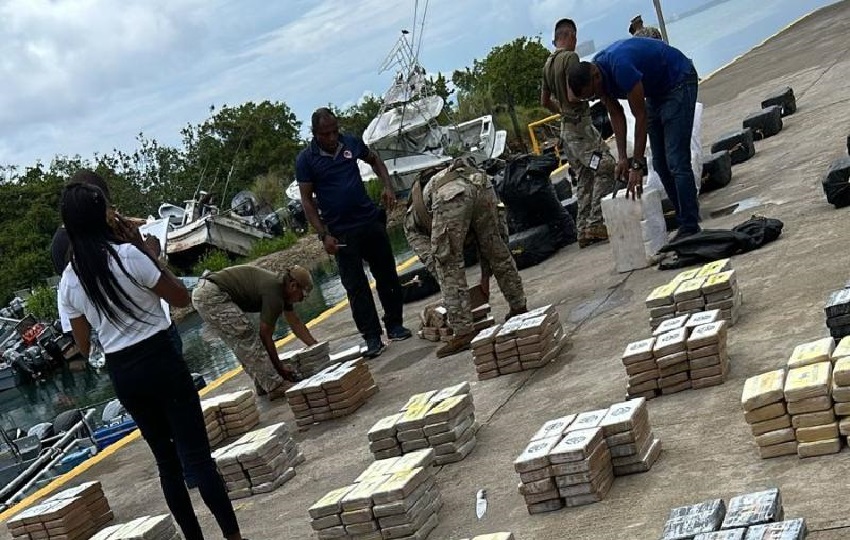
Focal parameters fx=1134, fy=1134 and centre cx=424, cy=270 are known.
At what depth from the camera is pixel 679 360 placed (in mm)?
6688

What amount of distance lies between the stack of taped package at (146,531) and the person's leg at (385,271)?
4.07 metres

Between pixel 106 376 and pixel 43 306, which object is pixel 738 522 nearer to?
pixel 106 376

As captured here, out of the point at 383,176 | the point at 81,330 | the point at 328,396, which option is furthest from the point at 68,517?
the point at 383,176

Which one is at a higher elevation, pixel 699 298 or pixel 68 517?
pixel 699 298

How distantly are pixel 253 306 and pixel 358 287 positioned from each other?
118cm

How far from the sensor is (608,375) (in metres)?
7.60

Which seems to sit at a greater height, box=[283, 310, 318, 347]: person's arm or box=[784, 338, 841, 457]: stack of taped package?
box=[283, 310, 318, 347]: person's arm

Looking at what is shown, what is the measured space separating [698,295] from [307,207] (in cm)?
424

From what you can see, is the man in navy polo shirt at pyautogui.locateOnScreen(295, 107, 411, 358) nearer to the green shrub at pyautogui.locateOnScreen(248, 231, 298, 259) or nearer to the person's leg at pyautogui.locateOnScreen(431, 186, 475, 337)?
the person's leg at pyautogui.locateOnScreen(431, 186, 475, 337)

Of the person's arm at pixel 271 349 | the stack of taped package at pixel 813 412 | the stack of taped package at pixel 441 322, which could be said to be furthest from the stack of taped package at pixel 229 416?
the stack of taped package at pixel 813 412

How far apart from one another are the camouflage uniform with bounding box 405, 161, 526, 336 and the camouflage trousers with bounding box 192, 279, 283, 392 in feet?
5.64

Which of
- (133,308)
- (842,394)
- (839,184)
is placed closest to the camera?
(842,394)

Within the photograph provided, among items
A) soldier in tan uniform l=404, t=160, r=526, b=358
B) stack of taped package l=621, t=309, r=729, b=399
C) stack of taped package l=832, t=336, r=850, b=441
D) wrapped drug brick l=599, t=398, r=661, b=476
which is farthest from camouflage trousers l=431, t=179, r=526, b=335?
stack of taped package l=832, t=336, r=850, b=441

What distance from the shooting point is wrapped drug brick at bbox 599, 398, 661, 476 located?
5.77 metres
